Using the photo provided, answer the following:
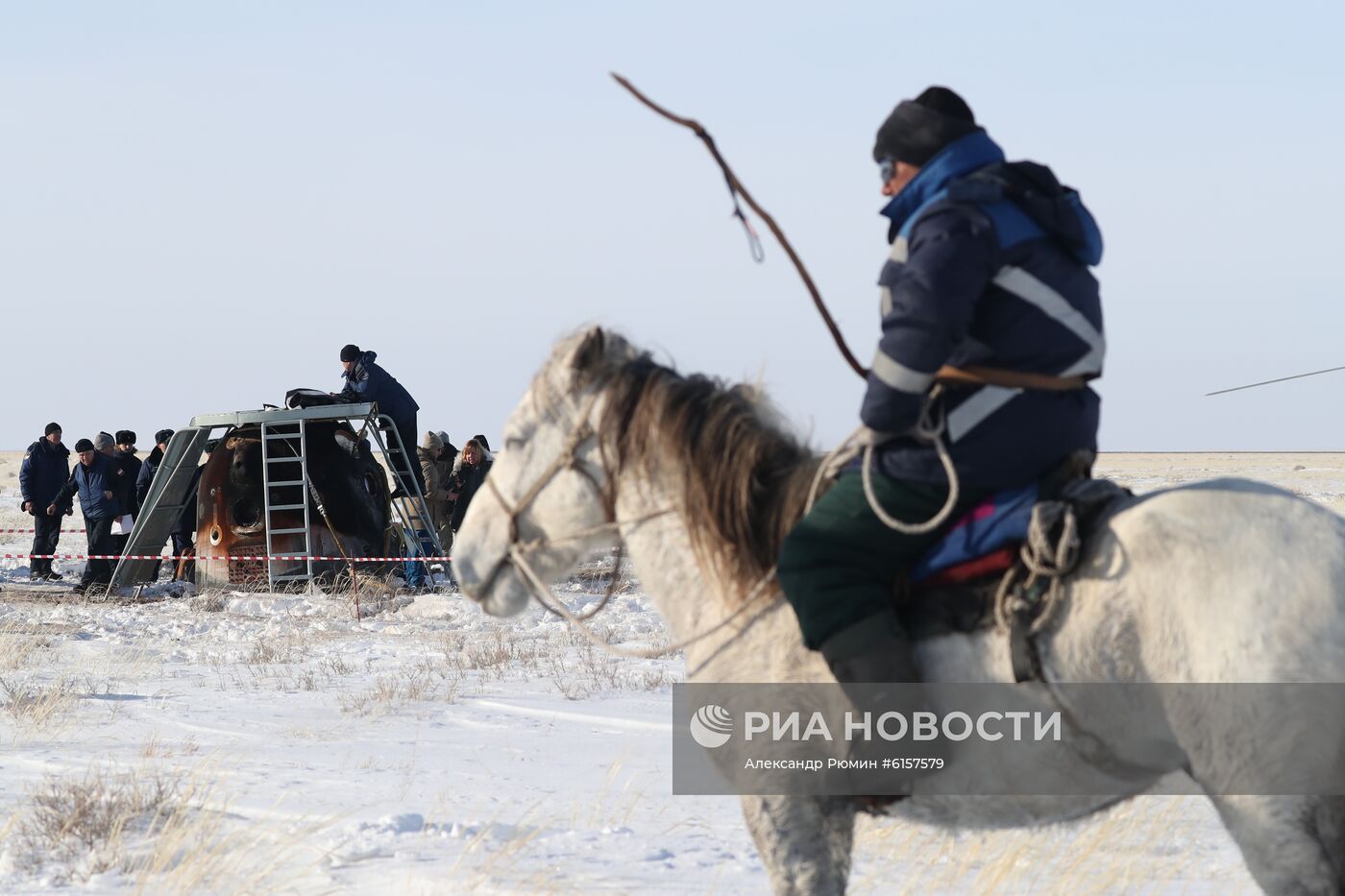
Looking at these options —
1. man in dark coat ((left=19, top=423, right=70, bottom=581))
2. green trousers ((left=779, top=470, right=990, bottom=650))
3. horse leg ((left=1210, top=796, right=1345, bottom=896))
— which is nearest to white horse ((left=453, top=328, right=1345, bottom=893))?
horse leg ((left=1210, top=796, right=1345, bottom=896))

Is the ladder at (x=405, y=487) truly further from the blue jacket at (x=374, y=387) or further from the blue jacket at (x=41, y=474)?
the blue jacket at (x=41, y=474)

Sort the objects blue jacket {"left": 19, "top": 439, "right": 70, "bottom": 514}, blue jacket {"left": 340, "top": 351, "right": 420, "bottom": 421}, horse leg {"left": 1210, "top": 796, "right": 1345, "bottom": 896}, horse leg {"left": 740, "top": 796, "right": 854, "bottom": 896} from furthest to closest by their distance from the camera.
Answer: blue jacket {"left": 19, "top": 439, "right": 70, "bottom": 514}
blue jacket {"left": 340, "top": 351, "right": 420, "bottom": 421}
horse leg {"left": 740, "top": 796, "right": 854, "bottom": 896}
horse leg {"left": 1210, "top": 796, "right": 1345, "bottom": 896}

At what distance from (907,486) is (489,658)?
7880 mm

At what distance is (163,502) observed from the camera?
682 inches

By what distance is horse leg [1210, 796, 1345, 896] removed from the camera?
2.85m

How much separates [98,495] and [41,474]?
1.31 m

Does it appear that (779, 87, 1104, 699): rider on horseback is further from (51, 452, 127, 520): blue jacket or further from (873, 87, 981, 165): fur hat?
(51, 452, 127, 520): blue jacket

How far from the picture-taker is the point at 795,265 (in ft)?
12.0

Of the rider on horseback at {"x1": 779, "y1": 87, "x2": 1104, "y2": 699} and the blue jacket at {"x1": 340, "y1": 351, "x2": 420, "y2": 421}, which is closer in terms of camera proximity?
the rider on horseback at {"x1": 779, "y1": 87, "x2": 1104, "y2": 699}

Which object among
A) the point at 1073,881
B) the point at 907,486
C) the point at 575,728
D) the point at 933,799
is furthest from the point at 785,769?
the point at 575,728

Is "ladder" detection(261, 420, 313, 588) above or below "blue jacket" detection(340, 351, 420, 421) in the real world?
below

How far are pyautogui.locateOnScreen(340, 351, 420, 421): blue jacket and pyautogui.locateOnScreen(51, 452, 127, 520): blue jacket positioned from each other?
394cm

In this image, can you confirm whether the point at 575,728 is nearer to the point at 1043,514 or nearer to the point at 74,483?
the point at 1043,514

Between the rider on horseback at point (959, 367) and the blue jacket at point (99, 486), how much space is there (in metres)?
16.8
